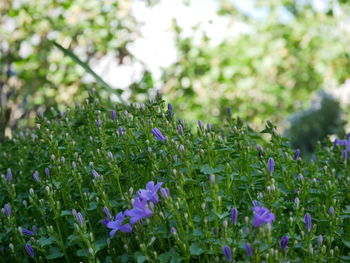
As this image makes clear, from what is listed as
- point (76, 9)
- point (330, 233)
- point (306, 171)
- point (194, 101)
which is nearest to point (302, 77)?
point (194, 101)

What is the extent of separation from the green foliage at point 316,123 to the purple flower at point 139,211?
5120mm

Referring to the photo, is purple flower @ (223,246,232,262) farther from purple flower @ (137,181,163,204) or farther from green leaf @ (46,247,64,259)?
green leaf @ (46,247,64,259)

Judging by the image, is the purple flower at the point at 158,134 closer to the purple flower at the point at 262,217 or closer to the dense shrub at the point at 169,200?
the dense shrub at the point at 169,200

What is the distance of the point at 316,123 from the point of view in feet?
22.3

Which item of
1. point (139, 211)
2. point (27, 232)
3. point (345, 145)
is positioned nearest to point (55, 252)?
point (27, 232)

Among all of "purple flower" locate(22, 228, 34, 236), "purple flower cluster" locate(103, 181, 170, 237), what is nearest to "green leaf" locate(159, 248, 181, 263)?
"purple flower cluster" locate(103, 181, 170, 237)

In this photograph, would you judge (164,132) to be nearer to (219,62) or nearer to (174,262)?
(174,262)

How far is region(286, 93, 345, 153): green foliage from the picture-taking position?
670 centimetres

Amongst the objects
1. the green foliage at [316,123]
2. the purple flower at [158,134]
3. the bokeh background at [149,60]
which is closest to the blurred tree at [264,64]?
the bokeh background at [149,60]

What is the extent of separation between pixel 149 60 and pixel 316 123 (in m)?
2.39

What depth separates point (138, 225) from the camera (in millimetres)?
1743

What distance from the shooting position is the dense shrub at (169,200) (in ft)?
5.56

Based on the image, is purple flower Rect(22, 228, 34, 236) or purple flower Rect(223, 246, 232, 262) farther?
purple flower Rect(22, 228, 34, 236)

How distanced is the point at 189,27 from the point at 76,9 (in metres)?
1.55
